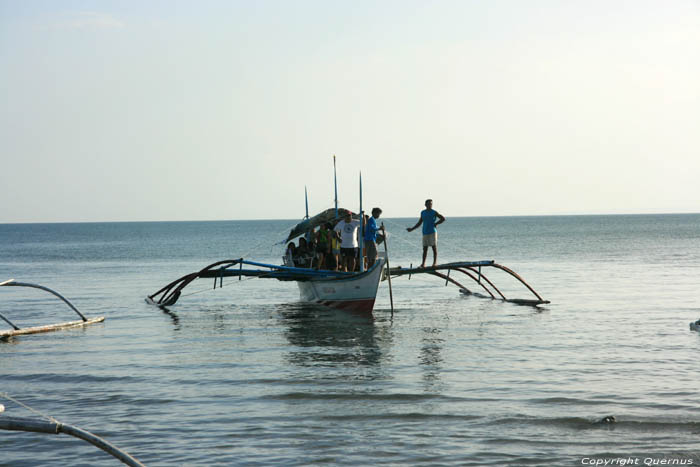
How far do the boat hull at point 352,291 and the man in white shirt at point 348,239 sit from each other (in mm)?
526

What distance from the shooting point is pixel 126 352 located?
47.8 feet

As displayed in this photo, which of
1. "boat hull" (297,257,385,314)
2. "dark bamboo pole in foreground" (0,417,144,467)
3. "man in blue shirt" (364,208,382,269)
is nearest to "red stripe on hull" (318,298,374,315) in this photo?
"boat hull" (297,257,385,314)

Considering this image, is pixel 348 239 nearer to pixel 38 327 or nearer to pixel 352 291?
pixel 352 291

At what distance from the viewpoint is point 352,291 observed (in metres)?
19.6

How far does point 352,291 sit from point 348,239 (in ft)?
4.65

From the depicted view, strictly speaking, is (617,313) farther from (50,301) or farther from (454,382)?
(50,301)

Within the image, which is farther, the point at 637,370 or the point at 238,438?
the point at 637,370

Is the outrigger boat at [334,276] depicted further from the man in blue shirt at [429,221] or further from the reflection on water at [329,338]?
the man in blue shirt at [429,221]

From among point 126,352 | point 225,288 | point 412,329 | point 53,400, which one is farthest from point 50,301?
point 53,400

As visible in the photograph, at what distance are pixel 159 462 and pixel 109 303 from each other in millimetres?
18464

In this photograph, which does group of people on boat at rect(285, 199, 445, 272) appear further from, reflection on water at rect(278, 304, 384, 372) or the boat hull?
reflection on water at rect(278, 304, 384, 372)

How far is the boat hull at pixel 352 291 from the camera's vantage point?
739 inches

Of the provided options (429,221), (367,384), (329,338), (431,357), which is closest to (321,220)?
(429,221)

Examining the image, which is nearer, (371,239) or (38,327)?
(38,327)
